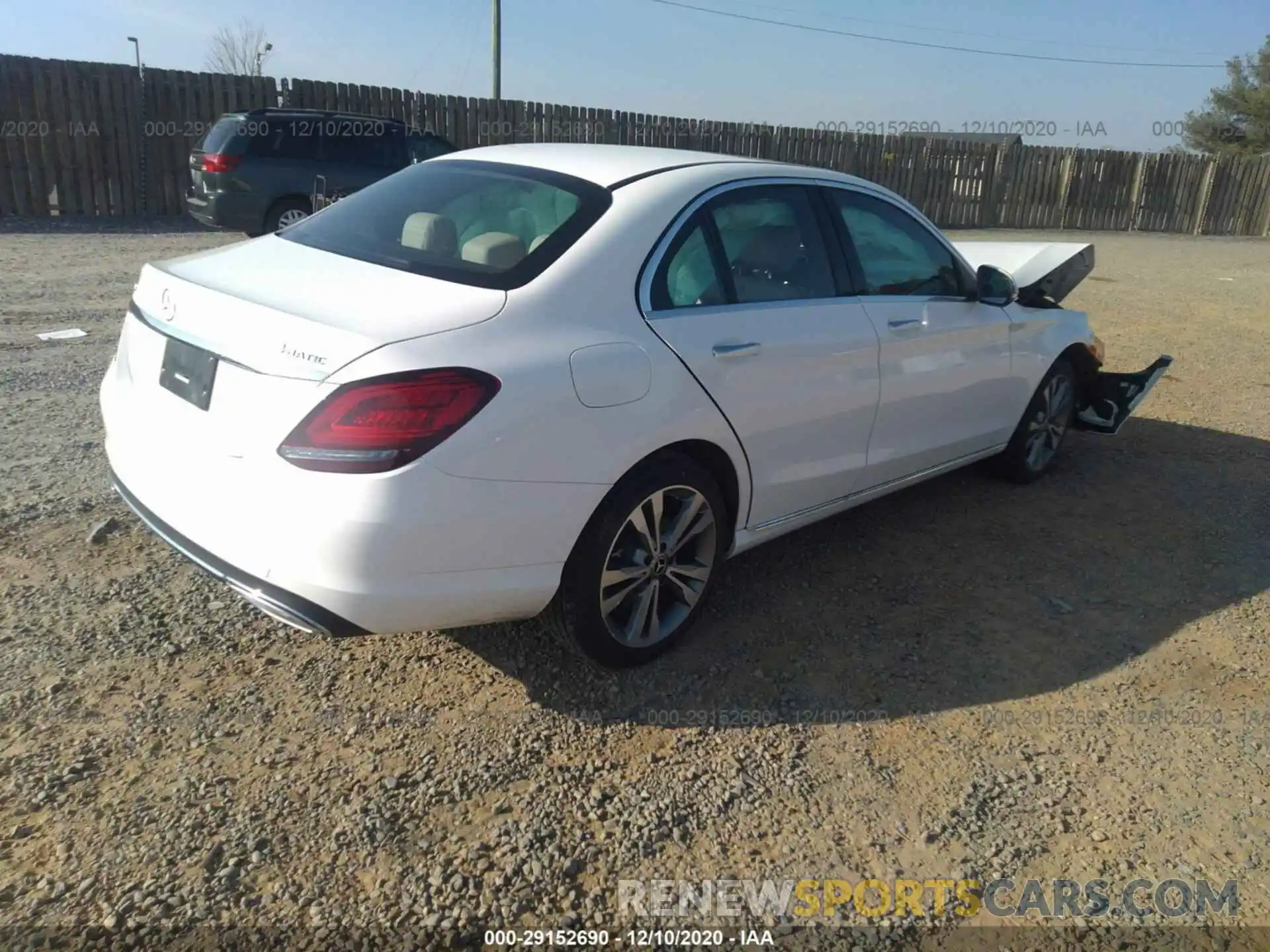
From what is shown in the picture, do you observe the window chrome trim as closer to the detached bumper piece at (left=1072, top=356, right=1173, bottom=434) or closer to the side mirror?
the side mirror

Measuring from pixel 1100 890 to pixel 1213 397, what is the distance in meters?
6.16

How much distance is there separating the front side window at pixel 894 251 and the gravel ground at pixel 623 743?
1189 mm

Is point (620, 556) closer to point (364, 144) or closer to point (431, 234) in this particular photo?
point (431, 234)

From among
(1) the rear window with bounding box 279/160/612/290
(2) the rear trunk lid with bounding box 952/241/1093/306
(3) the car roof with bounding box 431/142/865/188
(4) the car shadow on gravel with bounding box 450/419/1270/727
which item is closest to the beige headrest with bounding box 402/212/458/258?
(1) the rear window with bounding box 279/160/612/290

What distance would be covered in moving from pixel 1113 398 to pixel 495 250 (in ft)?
13.6

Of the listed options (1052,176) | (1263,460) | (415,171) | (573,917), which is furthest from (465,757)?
(1052,176)

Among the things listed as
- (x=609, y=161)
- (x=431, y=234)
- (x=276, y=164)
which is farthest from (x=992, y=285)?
(x=276, y=164)

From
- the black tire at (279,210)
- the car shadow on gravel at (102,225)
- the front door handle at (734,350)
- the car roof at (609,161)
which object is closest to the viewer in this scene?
the front door handle at (734,350)

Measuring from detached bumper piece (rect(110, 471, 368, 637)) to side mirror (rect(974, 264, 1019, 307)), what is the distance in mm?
3246

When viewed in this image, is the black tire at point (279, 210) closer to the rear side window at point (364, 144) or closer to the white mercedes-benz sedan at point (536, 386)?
→ the rear side window at point (364, 144)

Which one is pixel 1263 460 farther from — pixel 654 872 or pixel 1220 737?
pixel 654 872

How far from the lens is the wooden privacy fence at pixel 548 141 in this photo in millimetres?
13945

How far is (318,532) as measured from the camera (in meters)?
2.45

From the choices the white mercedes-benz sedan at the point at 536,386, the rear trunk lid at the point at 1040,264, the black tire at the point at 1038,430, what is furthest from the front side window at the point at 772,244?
the black tire at the point at 1038,430
